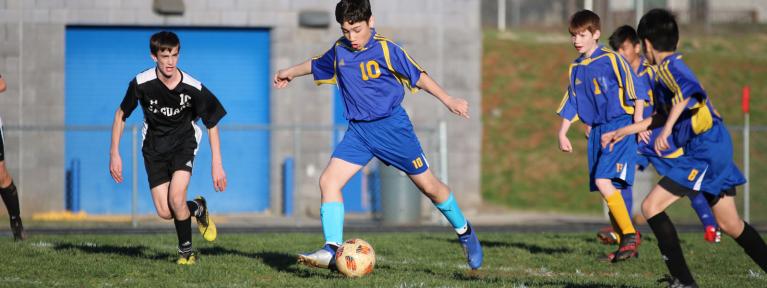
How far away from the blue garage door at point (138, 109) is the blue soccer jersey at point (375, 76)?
982cm

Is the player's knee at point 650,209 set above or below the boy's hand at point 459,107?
below

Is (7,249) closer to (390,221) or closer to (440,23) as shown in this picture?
(390,221)

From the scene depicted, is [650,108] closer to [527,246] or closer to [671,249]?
Result: [527,246]

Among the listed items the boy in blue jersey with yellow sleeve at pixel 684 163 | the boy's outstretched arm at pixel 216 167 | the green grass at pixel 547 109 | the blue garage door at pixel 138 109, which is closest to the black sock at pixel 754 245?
the boy in blue jersey with yellow sleeve at pixel 684 163

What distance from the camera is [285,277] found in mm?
8461

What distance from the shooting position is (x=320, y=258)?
802cm

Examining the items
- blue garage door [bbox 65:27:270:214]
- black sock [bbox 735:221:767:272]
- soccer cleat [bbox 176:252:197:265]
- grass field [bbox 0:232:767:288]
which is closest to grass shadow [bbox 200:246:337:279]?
grass field [bbox 0:232:767:288]

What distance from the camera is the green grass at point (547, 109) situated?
25.0m

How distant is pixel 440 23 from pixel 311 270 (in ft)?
36.0

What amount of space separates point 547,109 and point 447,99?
72.5ft

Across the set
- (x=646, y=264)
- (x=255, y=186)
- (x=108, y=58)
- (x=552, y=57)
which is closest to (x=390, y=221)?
(x=255, y=186)

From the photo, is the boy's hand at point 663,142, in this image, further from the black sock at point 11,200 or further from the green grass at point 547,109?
the green grass at point 547,109

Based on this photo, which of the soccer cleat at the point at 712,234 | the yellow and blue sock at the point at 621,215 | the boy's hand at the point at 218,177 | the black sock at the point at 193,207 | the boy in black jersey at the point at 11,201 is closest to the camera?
the boy's hand at the point at 218,177

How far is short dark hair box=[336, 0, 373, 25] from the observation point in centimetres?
831
